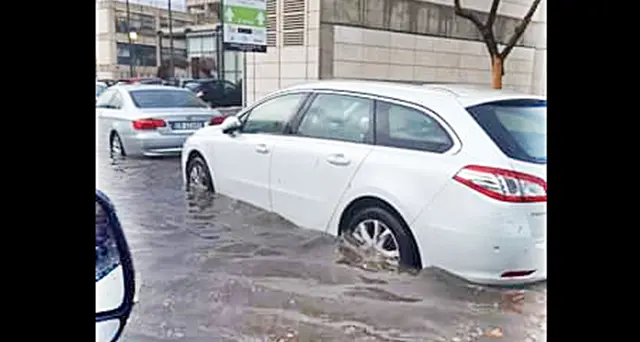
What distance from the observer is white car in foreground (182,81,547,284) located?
103 inches

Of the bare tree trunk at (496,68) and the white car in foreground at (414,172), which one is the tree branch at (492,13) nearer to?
the bare tree trunk at (496,68)

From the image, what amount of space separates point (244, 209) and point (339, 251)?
3.16ft

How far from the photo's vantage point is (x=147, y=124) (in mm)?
6242

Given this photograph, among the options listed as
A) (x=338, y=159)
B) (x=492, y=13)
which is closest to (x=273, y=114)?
(x=338, y=159)

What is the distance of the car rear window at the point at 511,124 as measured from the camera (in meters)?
2.71

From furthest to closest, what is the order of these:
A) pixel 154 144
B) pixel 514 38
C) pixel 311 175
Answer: pixel 514 38, pixel 154 144, pixel 311 175

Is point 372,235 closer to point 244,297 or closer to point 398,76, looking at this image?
point 244,297

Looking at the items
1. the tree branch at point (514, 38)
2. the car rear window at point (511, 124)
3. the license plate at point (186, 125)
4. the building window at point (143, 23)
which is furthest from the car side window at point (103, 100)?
the tree branch at point (514, 38)

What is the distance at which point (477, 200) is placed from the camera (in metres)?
2.63

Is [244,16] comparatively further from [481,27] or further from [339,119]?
[339,119]

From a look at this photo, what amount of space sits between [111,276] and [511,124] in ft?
6.79

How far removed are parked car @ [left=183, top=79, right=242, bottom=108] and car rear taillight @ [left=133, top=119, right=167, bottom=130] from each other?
5.57 feet
